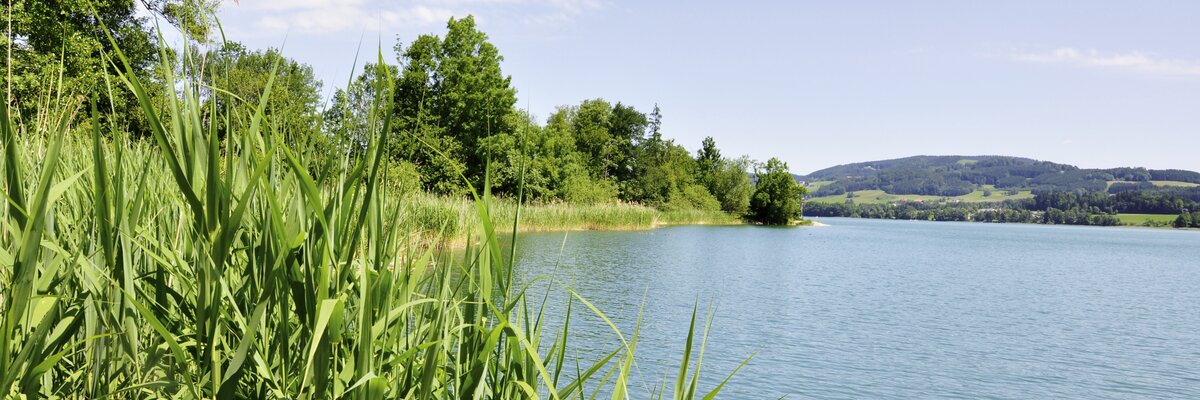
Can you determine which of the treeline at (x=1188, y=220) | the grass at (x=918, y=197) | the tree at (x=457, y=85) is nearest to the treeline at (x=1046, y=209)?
the treeline at (x=1188, y=220)

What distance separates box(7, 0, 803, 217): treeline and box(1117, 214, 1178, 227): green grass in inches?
2372

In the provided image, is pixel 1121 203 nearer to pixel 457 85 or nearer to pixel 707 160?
pixel 707 160

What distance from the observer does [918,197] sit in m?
166

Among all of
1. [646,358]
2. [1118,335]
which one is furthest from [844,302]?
[646,358]


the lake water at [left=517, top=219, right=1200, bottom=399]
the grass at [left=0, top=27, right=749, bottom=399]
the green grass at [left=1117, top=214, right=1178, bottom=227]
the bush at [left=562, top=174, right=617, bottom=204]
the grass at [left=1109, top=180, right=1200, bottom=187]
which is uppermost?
the grass at [left=1109, top=180, right=1200, bottom=187]

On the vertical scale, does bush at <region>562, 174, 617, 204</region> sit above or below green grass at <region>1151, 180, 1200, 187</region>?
below

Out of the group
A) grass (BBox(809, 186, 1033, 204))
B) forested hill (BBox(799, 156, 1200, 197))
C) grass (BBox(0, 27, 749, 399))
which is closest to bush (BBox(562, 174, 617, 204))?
grass (BBox(0, 27, 749, 399))

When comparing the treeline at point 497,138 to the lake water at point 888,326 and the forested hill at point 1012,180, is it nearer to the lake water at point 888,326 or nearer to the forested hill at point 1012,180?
the lake water at point 888,326

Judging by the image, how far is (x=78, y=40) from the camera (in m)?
17.0

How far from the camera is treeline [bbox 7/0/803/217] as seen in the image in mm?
1816

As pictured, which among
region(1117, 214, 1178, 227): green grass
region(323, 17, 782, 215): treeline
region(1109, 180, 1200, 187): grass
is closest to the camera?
region(323, 17, 782, 215): treeline

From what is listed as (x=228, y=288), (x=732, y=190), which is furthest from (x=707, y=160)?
(x=228, y=288)

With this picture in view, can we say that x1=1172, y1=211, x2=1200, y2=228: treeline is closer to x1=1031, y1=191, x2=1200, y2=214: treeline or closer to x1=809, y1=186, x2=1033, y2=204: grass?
x1=1031, y1=191, x2=1200, y2=214: treeline

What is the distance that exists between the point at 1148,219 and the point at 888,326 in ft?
377
